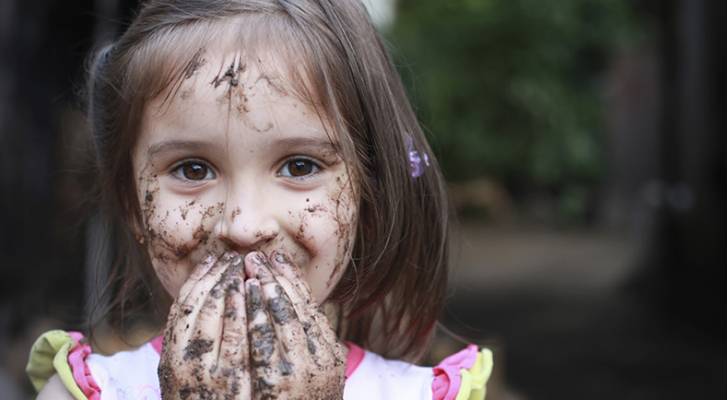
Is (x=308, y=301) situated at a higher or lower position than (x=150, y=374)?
higher

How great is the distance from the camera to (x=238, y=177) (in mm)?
1359

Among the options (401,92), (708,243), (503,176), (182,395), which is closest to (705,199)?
(708,243)

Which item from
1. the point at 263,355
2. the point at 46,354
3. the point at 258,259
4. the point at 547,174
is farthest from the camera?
the point at 547,174

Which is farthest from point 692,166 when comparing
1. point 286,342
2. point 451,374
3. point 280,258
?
point 286,342

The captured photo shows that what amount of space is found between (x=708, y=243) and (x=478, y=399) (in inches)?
207

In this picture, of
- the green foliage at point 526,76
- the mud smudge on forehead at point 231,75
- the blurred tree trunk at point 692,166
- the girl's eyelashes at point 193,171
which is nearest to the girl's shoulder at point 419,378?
the girl's eyelashes at point 193,171

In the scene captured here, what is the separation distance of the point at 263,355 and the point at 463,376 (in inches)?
17.6

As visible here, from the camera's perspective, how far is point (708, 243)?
6.28m

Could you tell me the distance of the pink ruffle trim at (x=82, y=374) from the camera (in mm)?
1442

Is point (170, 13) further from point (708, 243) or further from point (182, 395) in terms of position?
point (708, 243)

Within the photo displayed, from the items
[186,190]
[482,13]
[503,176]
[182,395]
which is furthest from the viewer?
[503,176]

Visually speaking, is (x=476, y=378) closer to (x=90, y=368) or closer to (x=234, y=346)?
(x=234, y=346)

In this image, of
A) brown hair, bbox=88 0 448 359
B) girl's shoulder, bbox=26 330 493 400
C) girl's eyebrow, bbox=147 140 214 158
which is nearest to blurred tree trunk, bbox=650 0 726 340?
brown hair, bbox=88 0 448 359

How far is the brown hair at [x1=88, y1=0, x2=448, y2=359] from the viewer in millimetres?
1436
